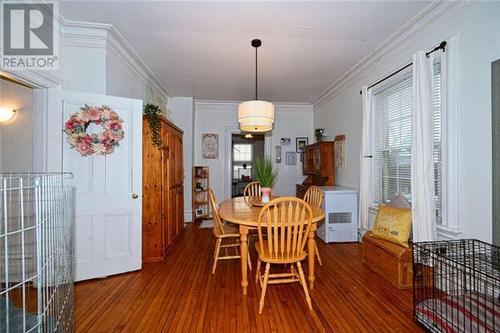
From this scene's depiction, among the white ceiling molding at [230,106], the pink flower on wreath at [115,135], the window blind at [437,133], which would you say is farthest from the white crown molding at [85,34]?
the window blind at [437,133]

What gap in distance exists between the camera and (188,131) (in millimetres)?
5266

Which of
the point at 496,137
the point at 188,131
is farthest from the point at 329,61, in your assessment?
the point at 188,131

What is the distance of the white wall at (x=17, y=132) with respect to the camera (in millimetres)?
2568

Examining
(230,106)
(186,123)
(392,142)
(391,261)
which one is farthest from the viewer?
(230,106)

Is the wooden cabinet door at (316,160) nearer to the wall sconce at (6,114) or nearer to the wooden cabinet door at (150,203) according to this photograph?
the wooden cabinet door at (150,203)

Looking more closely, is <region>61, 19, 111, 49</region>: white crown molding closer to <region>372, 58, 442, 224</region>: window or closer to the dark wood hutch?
<region>372, 58, 442, 224</region>: window

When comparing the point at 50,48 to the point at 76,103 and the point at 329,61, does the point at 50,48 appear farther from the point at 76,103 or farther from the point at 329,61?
the point at 329,61

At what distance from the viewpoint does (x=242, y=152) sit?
913 cm

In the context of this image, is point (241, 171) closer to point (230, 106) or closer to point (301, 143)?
point (301, 143)

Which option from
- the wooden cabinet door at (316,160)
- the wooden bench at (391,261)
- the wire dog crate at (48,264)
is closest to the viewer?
the wire dog crate at (48,264)

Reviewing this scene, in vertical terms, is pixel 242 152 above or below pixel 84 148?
above

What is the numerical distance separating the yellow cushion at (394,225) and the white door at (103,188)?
9.16ft

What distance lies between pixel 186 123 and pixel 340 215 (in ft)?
11.7

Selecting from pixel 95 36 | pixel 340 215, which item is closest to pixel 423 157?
pixel 340 215
